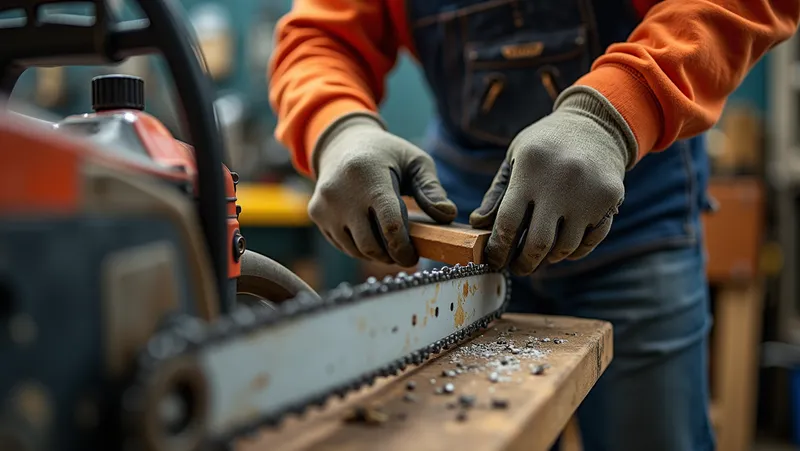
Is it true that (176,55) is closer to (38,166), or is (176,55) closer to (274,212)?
(38,166)

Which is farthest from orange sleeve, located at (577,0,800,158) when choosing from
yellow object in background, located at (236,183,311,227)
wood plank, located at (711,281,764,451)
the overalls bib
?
yellow object in background, located at (236,183,311,227)

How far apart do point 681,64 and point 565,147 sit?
0.20 metres

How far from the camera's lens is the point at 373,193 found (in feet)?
3.03

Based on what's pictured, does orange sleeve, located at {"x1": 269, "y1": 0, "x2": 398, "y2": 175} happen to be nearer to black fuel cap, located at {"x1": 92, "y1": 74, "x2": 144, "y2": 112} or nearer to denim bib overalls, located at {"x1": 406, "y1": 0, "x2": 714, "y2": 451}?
denim bib overalls, located at {"x1": 406, "y1": 0, "x2": 714, "y2": 451}

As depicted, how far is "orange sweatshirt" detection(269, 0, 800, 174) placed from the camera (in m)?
0.89

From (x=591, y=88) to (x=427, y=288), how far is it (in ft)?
1.24

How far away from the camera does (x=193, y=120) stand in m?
0.54

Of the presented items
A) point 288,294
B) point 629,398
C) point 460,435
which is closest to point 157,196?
point 460,435

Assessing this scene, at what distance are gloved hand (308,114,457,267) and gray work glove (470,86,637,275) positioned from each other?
10 centimetres

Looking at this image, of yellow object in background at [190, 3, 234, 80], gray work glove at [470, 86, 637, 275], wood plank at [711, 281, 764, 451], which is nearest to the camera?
gray work glove at [470, 86, 637, 275]

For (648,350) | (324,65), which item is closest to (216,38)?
(324,65)

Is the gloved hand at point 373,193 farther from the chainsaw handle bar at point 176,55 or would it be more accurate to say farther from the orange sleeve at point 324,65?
the chainsaw handle bar at point 176,55

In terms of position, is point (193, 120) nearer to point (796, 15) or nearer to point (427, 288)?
point (427, 288)

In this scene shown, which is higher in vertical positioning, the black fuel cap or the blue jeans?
the black fuel cap
